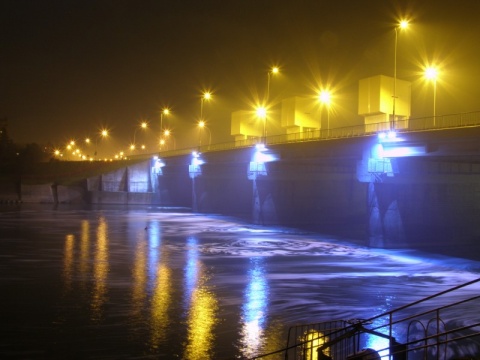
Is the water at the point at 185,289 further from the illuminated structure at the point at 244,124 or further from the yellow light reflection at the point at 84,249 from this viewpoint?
the illuminated structure at the point at 244,124

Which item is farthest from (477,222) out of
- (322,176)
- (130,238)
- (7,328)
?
(7,328)

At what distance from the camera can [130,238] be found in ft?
127

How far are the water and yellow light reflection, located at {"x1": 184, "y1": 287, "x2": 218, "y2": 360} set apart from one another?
0.03 meters

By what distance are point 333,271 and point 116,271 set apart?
35.4ft

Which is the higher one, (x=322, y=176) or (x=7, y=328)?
(x=322, y=176)

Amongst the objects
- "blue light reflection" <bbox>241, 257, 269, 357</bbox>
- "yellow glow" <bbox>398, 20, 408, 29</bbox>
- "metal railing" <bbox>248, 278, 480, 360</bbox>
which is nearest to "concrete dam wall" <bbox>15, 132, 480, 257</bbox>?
"yellow glow" <bbox>398, 20, 408, 29</bbox>

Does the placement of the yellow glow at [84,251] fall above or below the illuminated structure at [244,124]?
below

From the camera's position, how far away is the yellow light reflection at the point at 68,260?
70.0 ft

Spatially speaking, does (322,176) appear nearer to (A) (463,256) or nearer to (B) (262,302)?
(A) (463,256)

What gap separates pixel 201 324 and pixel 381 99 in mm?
31088

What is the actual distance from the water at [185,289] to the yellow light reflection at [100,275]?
0.15 feet

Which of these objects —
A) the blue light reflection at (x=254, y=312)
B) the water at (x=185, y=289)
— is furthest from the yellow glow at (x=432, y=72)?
the blue light reflection at (x=254, y=312)

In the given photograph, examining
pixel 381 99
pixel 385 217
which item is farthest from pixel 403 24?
pixel 385 217

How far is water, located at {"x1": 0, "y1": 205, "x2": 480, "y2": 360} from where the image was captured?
1330 centimetres
